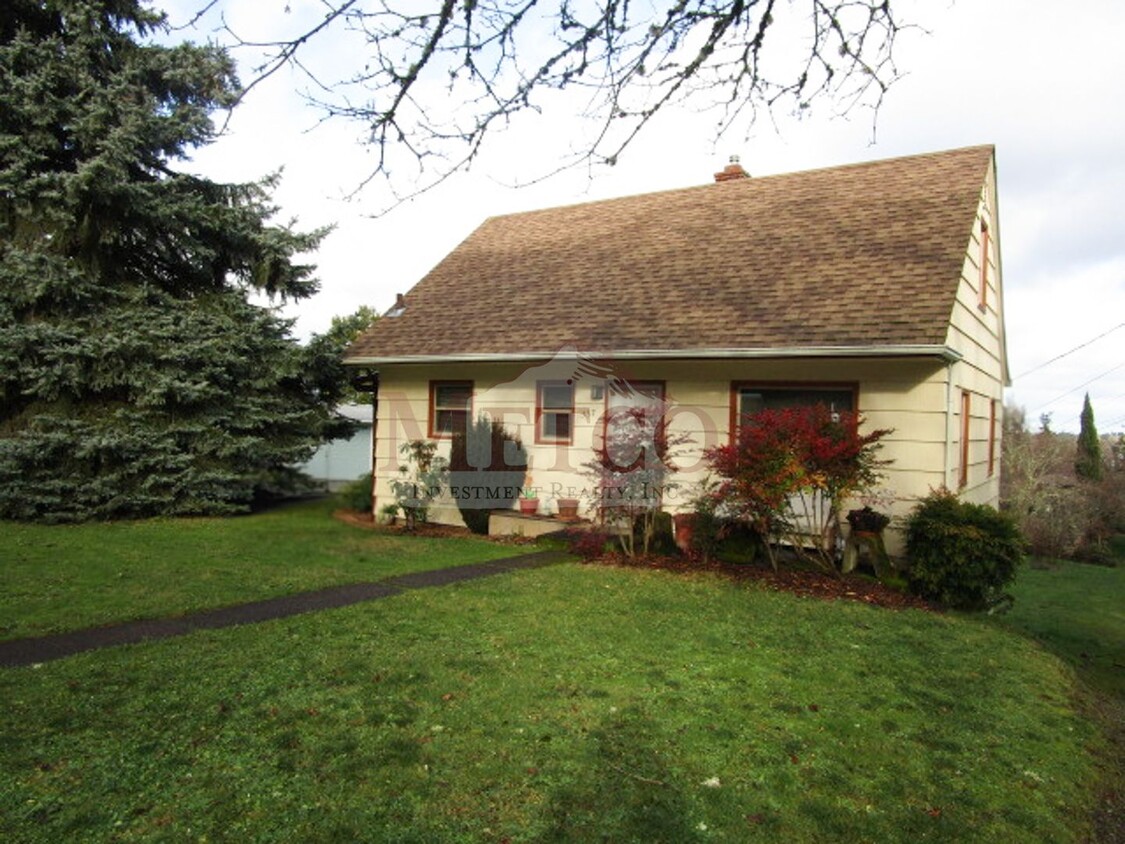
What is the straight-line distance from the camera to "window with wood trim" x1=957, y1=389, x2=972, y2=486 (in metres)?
10.5

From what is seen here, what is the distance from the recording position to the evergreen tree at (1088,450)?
69.2 feet

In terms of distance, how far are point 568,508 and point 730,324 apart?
4.10 metres

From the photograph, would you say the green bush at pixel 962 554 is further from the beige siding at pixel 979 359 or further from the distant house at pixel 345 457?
the distant house at pixel 345 457

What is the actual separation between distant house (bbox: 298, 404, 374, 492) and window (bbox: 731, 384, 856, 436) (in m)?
9.00

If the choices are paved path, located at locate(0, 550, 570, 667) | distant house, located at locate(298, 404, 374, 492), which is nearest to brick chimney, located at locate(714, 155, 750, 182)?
distant house, located at locate(298, 404, 374, 492)

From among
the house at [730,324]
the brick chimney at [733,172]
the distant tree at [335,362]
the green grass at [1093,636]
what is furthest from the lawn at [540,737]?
the brick chimney at [733,172]

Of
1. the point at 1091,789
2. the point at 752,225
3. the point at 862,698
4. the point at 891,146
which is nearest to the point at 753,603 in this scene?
the point at 862,698

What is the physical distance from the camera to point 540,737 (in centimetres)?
404

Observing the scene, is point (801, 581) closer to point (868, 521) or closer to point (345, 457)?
point (868, 521)

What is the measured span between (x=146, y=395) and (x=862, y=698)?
12472 millimetres

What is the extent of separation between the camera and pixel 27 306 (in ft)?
41.5

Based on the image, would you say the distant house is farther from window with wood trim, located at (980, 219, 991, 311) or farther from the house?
window with wood trim, located at (980, 219, 991, 311)

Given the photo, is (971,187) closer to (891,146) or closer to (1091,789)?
(891,146)

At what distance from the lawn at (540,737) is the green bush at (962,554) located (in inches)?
54.1
